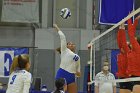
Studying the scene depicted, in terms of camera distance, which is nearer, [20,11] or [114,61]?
[114,61]

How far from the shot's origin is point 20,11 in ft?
42.9

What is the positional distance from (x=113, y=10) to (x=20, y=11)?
3.39 metres

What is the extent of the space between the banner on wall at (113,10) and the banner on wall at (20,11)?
2424 millimetres

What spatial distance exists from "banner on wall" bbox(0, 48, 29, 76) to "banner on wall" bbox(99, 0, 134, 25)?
10.2ft

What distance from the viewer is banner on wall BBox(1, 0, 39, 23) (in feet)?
42.7

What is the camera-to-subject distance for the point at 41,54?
1345cm

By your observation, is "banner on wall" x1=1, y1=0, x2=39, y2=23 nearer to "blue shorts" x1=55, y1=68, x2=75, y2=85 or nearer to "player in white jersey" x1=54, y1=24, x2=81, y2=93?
"player in white jersey" x1=54, y1=24, x2=81, y2=93

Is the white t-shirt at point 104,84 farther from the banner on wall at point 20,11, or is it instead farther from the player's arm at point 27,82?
the banner on wall at point 20,11

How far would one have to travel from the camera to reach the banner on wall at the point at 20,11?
13.0 meters

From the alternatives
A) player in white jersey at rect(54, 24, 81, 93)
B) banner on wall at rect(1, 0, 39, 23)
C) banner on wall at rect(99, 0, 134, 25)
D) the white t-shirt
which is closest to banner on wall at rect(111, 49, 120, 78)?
banner on wall at rect(99, 0, 134, 25)

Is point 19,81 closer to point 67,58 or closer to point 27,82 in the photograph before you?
point 27,82

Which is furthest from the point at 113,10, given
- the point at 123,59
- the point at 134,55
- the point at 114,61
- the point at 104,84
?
the point at 134,55

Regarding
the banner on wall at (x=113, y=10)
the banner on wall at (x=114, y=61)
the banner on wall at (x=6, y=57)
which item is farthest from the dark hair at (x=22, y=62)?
the banner on wall at (x=113, y=10)

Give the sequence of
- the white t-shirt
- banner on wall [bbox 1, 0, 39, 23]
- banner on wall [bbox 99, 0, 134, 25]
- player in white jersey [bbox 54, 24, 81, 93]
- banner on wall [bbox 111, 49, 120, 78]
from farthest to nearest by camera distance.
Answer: banner on wall [bbox 1, 0, 39, 23] → banner on wall [bbox 99, 0, 134, 25] → banner on wall [bbox 111, 49, 120, 78] → the white t-shirt → player in white jersey [bbox 54, 24, 81, 93]
